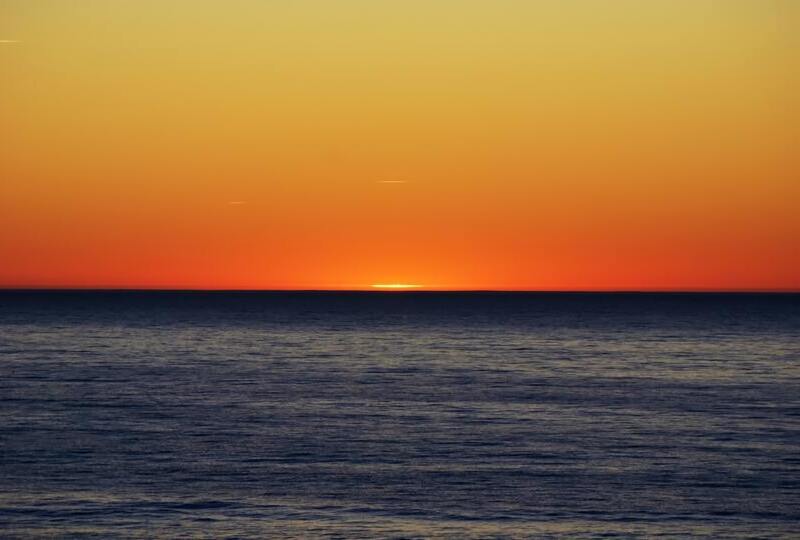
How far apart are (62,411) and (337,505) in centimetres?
2182

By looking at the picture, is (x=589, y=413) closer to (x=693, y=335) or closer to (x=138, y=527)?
(x=138, y=527)

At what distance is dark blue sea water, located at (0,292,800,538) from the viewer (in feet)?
91.8

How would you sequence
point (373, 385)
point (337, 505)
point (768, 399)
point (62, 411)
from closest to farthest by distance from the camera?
1. point (337, 505)
2. point (62, 411)
3. point (768, 399)
4. point (373, 385)

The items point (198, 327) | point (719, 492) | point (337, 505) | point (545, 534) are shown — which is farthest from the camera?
point (198, 327)

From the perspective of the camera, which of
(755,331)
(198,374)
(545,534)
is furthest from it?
(755,331)

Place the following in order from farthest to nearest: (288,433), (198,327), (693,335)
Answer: (198,327) → (693,335) → (288,433)

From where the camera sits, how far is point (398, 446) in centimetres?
3844

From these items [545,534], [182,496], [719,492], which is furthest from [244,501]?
[719,492]

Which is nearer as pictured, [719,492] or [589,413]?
[719,492]

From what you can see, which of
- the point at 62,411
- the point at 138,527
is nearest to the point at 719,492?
the point at 138,527

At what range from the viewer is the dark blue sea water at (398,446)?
2798 centimetres

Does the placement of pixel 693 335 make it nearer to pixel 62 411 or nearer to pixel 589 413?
pixel 589 413

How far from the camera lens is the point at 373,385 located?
199ft

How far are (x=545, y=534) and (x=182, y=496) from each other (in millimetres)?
9405
